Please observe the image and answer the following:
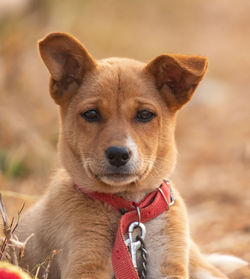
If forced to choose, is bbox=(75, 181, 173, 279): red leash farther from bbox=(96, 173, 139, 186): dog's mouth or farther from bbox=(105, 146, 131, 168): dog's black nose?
bbox=(105, 146, 131, 168): dog's black nose

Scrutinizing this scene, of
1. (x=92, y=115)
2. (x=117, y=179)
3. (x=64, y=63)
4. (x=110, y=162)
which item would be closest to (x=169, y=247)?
(x=117, y=179)

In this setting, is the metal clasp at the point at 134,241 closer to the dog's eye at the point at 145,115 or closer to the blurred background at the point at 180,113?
the dog's eye at the point at 145,115

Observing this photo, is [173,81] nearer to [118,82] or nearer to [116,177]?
[118,82]

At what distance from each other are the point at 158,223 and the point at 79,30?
40.7ft

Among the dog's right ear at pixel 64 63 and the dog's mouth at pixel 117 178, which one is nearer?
the dog's mouth at pixel 117 178

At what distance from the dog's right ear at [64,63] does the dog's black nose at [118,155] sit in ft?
2.62

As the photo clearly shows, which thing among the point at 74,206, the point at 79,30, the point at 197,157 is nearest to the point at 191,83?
the point at 74,206

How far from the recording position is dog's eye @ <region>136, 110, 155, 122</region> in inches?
182

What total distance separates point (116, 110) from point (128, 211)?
0.82 m

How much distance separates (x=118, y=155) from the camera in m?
4.30

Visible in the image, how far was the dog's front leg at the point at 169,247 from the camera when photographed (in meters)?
4.45

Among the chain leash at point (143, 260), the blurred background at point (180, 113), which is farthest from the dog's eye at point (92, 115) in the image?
the blurred background at point (180, 113)

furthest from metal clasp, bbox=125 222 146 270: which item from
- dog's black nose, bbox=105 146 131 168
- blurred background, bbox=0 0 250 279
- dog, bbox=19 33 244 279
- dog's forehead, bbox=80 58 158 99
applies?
blurred background, bbox=0 0 250 279

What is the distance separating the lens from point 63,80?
491cm
